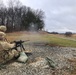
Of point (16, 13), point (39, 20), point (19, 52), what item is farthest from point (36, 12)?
point (19, 52)

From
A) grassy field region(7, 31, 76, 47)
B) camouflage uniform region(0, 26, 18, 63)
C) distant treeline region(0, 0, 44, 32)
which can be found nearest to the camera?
camouflage uniform region(0, 26, 18, 63)

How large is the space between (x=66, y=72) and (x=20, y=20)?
46829 millimetres

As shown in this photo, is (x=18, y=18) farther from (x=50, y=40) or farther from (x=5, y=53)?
(x=5, y=53)

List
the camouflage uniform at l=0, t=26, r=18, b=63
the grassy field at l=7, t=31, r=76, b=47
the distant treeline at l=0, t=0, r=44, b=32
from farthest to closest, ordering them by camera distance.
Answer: the distant treeline at l=0, t=0, r=44, b=32 < the grassy field at l=7, t=31, r=76, b=47 < the camouflage uniform at l=0, t=26, r=18, b=63

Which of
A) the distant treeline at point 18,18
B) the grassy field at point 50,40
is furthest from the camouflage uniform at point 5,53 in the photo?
the distant treeline at point 18,18

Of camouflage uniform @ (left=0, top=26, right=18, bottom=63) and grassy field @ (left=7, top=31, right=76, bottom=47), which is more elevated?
→ camouflage uniform @ (left=0, top=26, right=18, bottom=63)

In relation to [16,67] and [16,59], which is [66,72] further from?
[16,59]

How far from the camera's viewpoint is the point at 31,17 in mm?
59000

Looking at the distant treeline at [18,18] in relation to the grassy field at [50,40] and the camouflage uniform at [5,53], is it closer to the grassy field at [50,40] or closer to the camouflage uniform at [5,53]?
the grassy field at [50,40]

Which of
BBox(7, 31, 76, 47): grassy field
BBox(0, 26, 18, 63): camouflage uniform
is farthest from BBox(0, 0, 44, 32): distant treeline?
BBox(0, 26, 18, 63): camouflage uniform

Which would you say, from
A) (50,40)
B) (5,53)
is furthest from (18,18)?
(5,53)

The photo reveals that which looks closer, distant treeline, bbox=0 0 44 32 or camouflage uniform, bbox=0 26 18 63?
camouflage uniform, bbox=0 26 18 63

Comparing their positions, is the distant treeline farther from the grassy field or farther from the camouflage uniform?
the camouflage uniform

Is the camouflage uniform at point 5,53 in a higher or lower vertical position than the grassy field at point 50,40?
higher
